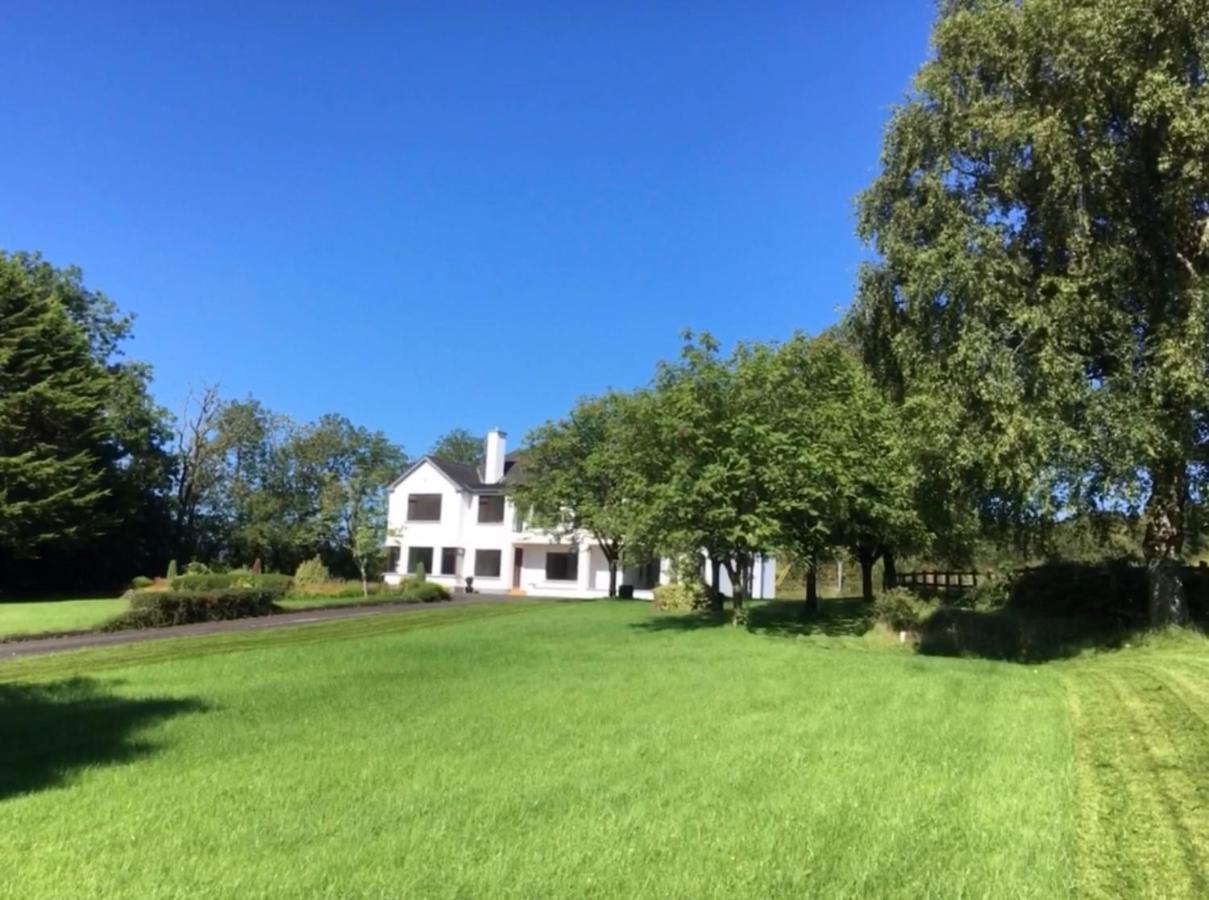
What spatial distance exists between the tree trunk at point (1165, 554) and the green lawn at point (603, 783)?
19.2 ft

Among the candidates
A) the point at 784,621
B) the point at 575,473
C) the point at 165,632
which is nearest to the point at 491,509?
the point at 575,473

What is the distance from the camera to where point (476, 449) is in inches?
Result: 3947

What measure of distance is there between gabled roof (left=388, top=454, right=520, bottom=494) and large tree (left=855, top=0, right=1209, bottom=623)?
3409 centimetres

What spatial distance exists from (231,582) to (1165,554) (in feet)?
96.7

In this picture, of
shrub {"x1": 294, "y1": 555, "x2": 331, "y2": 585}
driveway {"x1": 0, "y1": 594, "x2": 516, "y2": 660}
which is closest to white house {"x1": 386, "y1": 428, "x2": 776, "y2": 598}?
shrub {"x1": 294, "y1": 555, "x2": 331, "y2": 585}

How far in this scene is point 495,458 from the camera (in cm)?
5269

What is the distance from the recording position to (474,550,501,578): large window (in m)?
50.7

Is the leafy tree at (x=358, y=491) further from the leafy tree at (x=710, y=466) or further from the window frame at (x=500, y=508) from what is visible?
the leafy tree at (x=710, y=466)

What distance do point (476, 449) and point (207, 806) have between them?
95.0 meters

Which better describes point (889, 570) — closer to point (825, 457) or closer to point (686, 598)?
point (686, 598)

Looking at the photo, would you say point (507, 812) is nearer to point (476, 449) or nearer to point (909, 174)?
point (909, 174)

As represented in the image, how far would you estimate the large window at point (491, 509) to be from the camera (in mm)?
50250

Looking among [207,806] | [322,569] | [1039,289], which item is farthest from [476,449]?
[207,806]

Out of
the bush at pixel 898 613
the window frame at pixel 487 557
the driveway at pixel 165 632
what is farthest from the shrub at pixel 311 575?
the bush at pixel 898 613
